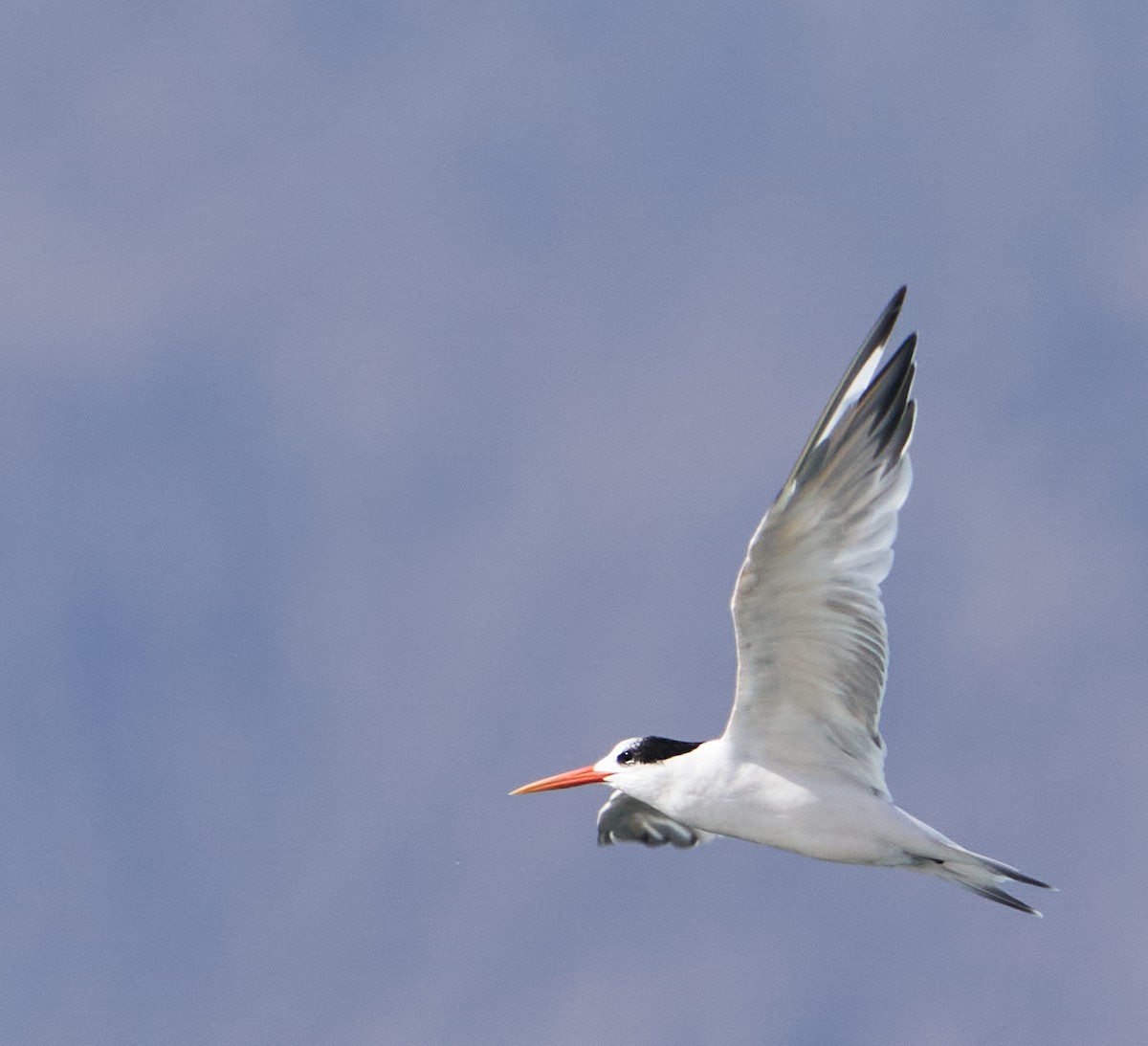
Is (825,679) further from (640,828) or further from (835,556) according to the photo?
(640,828)

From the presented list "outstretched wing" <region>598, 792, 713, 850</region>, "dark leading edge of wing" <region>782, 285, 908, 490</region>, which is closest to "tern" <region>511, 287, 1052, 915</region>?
"dark leading edge of wing" <region>782, 285, 908, 490</region>

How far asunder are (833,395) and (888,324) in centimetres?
49

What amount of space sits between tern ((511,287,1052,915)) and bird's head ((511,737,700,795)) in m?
0.01

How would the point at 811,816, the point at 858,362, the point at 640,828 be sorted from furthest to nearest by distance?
the point at 640,828 < the point at 811,816 < the point at 858,362

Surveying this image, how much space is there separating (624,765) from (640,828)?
125cm

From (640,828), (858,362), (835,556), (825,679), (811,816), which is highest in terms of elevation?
(858,362)

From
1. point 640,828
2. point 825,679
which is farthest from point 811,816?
point 640,828

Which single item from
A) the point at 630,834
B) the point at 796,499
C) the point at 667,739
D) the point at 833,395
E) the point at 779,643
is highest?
the point at 833,395

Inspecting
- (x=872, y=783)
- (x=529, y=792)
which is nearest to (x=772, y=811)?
(x=872, y=783)

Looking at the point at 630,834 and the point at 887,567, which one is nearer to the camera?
the point at 887,567

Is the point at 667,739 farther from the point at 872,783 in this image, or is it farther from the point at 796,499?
the point at 796,499

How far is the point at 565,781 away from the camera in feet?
35.2

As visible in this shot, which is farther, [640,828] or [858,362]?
[640,828]

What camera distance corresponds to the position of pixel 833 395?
28.0 feet
